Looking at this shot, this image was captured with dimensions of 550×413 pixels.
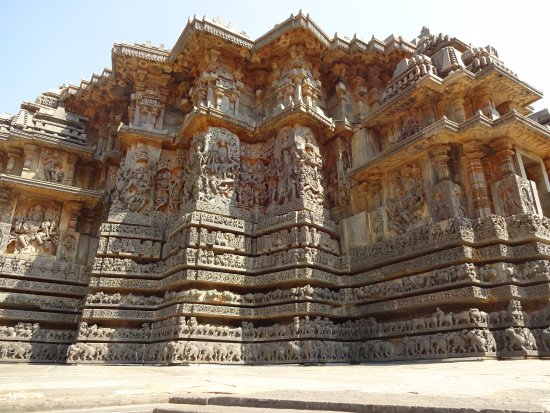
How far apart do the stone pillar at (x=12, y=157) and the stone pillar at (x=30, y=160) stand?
33cm

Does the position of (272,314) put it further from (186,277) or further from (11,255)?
(11,255)

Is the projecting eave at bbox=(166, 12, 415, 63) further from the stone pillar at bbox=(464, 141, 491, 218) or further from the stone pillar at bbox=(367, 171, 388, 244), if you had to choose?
the stone pillar at bbox=(464, 141, 491, 218)

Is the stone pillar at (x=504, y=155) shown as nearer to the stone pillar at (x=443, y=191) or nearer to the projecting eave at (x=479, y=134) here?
the projecting eave at (x=479, y=134)

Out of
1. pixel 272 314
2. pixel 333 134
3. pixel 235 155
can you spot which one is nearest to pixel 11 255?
pixel 235 155

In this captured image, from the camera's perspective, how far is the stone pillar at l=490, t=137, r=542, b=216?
872cm

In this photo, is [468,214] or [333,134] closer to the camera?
Answer: [468,214]

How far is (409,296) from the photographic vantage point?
8.92 metres

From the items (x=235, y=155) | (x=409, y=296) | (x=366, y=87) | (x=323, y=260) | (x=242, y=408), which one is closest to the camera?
(x=242, y=408)

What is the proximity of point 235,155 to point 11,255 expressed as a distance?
770 cm

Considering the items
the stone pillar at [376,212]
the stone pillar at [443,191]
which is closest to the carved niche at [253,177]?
the stone pillar at [376,212]

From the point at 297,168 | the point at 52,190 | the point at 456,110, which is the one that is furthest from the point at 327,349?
the point at 52,190

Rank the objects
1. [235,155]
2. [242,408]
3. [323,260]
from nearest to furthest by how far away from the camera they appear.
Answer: [242,408] → [323,260] → [235,155]

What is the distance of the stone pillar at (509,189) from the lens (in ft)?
28.6

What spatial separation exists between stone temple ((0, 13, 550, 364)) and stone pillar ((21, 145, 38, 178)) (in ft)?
0.20
